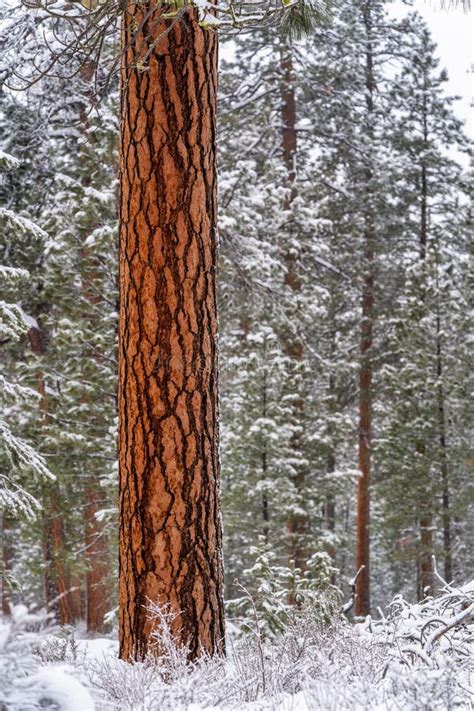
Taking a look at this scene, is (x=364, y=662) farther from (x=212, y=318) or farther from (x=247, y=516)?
A: (x=247, y=516)

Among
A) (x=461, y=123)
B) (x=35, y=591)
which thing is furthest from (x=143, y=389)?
(x=35, y=591)

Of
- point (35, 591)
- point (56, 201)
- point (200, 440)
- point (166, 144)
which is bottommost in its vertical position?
point (35, 591)

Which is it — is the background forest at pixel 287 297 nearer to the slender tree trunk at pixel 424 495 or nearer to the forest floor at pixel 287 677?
the slender tree trunk at pixel 424 495

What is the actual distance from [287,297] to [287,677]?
31.6ft

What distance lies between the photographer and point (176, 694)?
6.55ft

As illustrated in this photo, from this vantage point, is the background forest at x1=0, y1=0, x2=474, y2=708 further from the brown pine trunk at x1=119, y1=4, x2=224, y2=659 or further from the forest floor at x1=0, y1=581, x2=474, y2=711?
→ the forest floor at x1=0, y1=581, x2=474, y2=711

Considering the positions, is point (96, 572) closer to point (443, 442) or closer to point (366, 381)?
point (443, 442)

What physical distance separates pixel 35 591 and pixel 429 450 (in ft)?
48.1

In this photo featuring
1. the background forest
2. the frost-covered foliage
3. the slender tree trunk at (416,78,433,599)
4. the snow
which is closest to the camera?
the snow

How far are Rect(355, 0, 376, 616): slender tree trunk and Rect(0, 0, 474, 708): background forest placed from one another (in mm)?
55

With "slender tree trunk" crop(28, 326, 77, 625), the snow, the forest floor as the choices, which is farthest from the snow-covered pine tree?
the snow

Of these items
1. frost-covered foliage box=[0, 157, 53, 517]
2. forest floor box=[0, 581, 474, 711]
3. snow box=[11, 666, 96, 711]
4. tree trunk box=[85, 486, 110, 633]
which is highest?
frost-covered foliage box=[0, 157, 53, 517]

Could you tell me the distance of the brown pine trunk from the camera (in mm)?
3504

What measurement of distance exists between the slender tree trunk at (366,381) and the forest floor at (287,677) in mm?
13280
